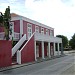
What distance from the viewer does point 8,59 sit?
23.3 m

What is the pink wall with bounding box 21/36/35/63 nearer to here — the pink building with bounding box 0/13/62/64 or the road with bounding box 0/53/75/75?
the pink building with bounding box 0/13/62/64

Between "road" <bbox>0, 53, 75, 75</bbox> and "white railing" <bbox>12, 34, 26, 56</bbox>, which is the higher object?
"white railing" <bbox>12, 34, 26, 56</bbox>

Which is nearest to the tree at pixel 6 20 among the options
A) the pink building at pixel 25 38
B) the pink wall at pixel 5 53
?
the pink wall at pixel 5 53

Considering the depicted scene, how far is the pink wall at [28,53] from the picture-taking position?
88.7 feet

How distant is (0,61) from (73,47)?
64.5 m

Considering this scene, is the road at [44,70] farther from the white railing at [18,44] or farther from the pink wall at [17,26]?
the pink wall at [17,26]

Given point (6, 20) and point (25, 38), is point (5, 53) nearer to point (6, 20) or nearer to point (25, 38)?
point (6, 20)

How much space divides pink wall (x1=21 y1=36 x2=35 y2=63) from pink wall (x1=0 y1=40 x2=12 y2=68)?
11.2ft

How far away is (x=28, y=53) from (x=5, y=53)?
6.28 meters

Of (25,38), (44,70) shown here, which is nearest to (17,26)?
(25,38)

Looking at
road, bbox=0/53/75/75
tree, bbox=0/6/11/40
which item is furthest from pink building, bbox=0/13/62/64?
road, bbox=0/53/75/75

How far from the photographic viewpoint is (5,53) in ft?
75.4

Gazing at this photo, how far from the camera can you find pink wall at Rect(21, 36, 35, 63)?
88.7 ft

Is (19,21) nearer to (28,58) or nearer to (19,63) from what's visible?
(28,58)
